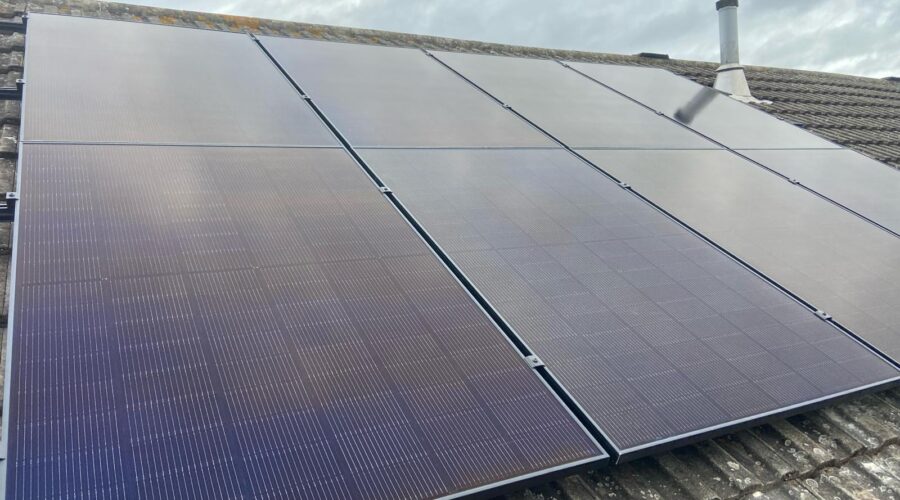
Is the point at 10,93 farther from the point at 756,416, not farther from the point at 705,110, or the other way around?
the point at 705,110

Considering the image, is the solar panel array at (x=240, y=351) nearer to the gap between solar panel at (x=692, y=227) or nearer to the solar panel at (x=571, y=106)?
the gap between solar panel at (x=692, y=227)

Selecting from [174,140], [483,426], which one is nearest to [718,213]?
[483,426]

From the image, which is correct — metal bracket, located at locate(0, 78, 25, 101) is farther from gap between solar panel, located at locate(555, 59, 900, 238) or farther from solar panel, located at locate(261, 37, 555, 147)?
gap between solar panel, located at locate(555, 59, 900, 238)

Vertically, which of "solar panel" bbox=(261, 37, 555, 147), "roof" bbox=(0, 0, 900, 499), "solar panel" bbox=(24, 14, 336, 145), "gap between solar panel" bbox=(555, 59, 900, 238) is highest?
"gap between solar panel" bbox=(555, 59, 900, 238)

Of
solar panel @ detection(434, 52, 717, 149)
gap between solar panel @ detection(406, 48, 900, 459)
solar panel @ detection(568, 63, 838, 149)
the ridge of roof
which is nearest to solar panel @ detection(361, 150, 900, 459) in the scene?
gap between solar panel @ detection(406, 48, 900, 459)

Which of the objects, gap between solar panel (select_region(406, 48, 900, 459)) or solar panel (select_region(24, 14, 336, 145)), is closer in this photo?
gap between solar panel (select_region(406, 48, 900, 459))

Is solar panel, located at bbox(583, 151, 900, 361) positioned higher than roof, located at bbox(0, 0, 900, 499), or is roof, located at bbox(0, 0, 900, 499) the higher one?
solar panel, located at bbox(583, 151, 900, 361)
